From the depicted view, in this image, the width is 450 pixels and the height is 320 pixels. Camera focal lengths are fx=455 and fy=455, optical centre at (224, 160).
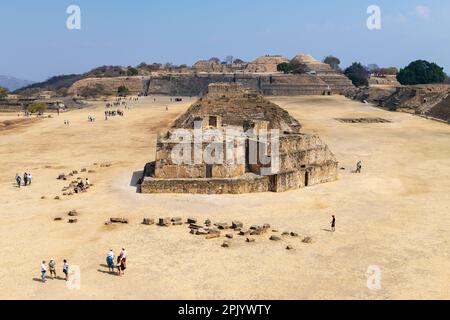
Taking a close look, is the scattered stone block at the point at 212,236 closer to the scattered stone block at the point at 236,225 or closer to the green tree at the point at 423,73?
the scattered stone block at the point at 236,225

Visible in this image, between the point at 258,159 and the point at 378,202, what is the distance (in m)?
6.24

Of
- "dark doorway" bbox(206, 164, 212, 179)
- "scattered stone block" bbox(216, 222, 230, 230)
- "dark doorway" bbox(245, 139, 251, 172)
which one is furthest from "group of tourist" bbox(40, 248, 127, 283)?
"dark doorway" bbox(245, 139, 251, 172)

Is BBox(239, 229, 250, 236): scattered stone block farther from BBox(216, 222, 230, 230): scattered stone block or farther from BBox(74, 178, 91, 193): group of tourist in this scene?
BBox(74, 178, 91, 193): group of tourist

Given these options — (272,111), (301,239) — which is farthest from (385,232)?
(272,111)

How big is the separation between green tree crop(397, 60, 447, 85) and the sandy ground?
64606 millimetres

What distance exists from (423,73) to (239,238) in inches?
3386

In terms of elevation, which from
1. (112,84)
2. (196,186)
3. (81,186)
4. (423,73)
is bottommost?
(81,186)

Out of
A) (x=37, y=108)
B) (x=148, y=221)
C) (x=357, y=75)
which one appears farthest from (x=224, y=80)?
(x=148, y=221)

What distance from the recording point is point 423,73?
3568 inches

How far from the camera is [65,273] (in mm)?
13258

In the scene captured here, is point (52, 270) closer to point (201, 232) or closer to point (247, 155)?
point (201, 232)

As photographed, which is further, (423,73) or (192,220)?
(423,73)

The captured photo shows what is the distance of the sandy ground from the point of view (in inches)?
508
